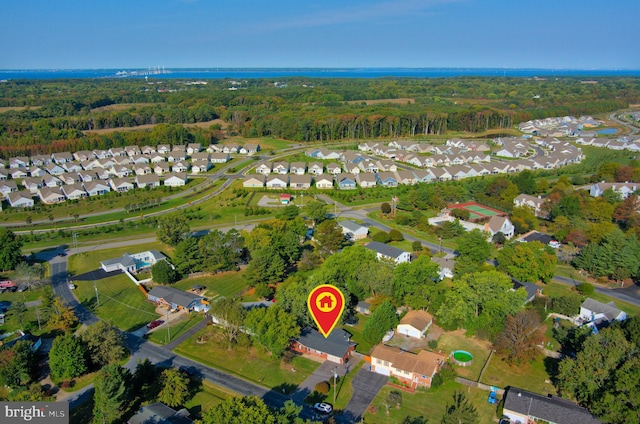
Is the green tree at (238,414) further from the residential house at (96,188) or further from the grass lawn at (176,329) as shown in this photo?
the residential house at (96,188)

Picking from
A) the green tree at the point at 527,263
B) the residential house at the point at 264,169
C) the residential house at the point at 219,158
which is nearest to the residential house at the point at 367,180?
the residential house at the point at 264,169

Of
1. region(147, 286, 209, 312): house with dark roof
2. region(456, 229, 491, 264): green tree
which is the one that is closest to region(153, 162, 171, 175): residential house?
region(147, 286, 209, 312): house with dark roof

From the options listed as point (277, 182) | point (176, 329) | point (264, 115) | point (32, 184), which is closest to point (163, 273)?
point (176, 329)

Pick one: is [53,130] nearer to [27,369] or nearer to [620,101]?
[27,369]

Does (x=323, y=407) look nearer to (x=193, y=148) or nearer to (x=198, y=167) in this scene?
(x=198, y=167)

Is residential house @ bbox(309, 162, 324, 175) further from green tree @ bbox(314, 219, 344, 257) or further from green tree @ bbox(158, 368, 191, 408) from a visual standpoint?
green tree @ bbox(158, 368, 191, 408)
